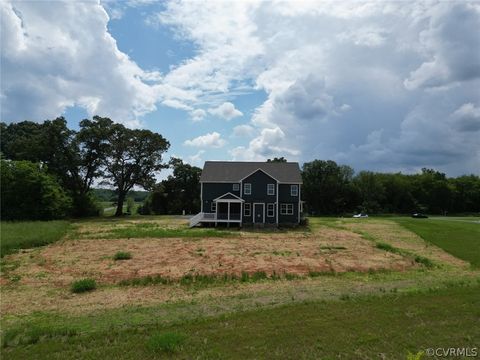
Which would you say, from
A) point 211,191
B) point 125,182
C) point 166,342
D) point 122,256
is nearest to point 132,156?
point 125,182

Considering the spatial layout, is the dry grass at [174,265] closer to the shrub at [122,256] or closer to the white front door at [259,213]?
the shrub at [122,256]

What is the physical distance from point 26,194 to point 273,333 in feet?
147

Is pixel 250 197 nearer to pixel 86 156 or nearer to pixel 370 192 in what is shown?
pixel 86 156

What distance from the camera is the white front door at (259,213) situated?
1684 inches

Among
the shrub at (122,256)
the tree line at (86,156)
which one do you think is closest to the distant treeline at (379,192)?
the tree line at (86,156)

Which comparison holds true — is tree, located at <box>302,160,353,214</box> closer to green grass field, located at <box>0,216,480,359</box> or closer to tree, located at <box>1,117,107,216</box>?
tree, located at <box>1,117,107,216</box>

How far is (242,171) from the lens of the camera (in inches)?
1804

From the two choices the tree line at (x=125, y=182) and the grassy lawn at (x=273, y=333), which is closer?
the grassy lawn at (x=273, y=333)

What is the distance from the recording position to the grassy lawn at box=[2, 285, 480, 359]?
21.3ft

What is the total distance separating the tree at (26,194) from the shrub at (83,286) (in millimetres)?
35563

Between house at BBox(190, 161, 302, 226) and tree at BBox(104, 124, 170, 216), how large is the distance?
1708cm

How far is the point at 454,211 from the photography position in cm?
8744

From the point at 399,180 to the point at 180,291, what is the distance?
280ft

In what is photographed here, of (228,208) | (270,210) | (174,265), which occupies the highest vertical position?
(228,208)
